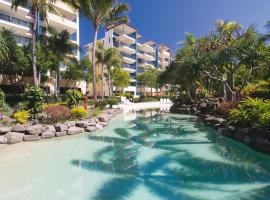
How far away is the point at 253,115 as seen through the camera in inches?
337

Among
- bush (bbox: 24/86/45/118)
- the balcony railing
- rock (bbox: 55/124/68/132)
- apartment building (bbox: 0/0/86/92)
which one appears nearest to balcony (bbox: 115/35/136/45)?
apartment building (bbox: 0/0/86/92)

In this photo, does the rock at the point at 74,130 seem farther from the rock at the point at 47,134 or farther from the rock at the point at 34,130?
the rock at the point at 34,130

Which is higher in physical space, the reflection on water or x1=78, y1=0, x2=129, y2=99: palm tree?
x1=78, y1=0, x2=129, y2=99: palm tree

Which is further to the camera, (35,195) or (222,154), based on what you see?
(222,154)

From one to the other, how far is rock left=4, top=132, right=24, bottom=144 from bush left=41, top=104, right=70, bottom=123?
2.81 meters

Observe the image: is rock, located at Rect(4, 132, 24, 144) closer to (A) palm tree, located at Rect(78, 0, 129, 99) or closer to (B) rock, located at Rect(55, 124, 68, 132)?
(B) rock, located at Rect(55, 124, 68, 132)

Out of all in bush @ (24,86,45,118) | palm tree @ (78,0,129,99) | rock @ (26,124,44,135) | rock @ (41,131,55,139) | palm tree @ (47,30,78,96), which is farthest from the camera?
palm tree @ (47,30,78,96)

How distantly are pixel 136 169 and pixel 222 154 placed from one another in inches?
138

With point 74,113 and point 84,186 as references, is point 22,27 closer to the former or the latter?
point 74,113

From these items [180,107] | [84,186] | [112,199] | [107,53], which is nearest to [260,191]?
[112,199]

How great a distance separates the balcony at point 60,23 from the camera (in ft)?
108

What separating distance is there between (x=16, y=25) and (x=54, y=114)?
23.7 meters

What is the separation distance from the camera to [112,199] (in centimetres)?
407

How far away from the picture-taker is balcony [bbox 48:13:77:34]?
3291cm
